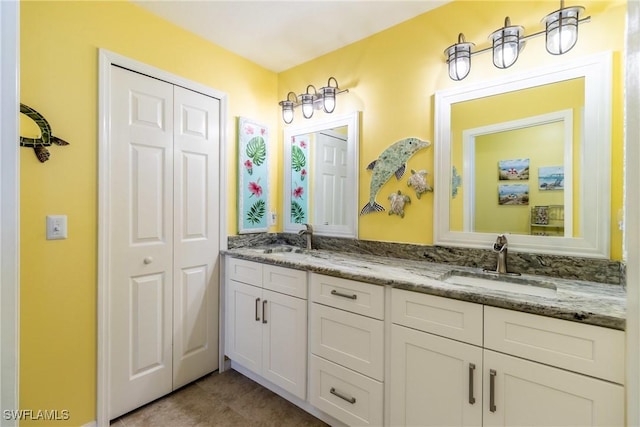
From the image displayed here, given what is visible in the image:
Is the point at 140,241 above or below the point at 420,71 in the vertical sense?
below

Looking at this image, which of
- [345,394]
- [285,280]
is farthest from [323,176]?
[345,394]

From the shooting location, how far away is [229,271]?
7.22ft

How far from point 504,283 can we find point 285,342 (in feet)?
4.14

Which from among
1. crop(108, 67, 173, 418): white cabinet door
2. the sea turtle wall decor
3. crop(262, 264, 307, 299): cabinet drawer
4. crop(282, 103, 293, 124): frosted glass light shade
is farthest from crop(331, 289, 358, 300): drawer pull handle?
crop(282, 103, 293, 124): frosted glass light shade

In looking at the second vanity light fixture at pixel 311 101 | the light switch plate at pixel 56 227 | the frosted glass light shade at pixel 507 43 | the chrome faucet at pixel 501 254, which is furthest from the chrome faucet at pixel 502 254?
the light switch plate at pixel 56 227

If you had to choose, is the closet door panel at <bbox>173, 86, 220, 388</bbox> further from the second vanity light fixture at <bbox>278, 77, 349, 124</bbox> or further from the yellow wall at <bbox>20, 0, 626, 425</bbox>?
the second vanity light fixture at <bbox>278, 77, 349, 124</bbox>

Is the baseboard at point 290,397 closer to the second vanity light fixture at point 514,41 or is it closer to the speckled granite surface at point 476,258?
the speckled granite surface at point 476,258

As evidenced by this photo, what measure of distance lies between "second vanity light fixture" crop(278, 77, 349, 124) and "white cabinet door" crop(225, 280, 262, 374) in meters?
1.39

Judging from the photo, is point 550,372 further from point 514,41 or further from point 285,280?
point 514,41

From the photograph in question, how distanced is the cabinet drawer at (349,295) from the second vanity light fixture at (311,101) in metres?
1.29

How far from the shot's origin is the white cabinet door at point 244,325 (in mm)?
1962

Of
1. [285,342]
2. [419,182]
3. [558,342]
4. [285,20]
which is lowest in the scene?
[285,342]

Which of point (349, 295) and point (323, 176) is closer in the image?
point (349, 295)

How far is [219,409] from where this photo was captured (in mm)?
1814
